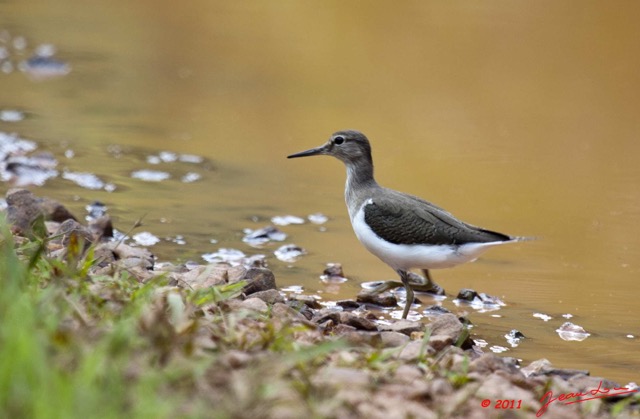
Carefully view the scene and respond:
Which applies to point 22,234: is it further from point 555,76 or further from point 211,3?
point 211,3

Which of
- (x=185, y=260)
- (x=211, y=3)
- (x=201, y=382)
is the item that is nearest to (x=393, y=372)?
(x=201, y=382)

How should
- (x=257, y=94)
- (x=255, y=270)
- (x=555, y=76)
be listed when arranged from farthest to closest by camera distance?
(x=555, y=76)
(x=257, y=94)
(x=255, y=270)

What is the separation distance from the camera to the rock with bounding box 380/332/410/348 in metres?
4.81

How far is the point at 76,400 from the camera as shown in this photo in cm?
303

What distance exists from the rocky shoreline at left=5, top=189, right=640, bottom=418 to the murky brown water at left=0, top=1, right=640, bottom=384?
98cm

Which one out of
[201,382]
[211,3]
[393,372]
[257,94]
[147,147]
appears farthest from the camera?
[211,3]

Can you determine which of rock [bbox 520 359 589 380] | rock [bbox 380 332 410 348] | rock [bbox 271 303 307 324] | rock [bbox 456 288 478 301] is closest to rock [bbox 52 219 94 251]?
rock [bbox 271 303 307 324]

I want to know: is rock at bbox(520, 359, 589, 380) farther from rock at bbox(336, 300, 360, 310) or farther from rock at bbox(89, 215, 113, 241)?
rock at bbox(89, 215, 113, 241)

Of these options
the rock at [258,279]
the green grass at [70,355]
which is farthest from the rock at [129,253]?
the green grass at [70,355]

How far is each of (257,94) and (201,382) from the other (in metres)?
8.73

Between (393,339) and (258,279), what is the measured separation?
1141mm

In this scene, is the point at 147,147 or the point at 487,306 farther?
the point at 147,147

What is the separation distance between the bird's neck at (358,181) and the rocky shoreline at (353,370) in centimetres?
157

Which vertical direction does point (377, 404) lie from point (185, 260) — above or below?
above
